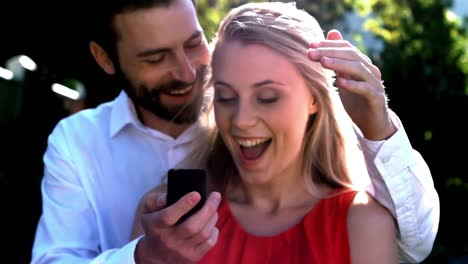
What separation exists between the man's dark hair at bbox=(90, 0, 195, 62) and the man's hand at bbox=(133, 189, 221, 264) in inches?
48.1

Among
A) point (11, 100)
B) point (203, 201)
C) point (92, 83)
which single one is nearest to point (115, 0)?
point (203, 201)

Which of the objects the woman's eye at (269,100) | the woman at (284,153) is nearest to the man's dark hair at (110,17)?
the woman at (284,153)

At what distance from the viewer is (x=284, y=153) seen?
8.46ft

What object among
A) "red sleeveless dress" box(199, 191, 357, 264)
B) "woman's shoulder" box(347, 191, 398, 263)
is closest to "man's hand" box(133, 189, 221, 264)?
"red sleeveless dress" box(199, 191, 357, 264)

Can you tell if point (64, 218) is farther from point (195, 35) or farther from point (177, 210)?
point (177, 210)

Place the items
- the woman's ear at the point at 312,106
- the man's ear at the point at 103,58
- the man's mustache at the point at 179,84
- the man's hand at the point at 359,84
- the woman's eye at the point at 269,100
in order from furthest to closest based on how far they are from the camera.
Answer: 1. the man's ear at the point at 103,58
2. the man's mustache at the point at 179,84
3. the woman's ear at the point at 312,106
4. the woman's eye at the point at 269,100
5. the man's hand at the point at 359,84

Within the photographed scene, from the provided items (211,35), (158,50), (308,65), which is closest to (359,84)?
(308,65)

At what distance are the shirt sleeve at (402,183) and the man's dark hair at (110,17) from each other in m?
1.19

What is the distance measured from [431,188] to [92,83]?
5801 millimetres

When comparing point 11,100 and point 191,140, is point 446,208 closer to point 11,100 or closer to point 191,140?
point 191,140

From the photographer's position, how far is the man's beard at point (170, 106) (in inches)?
123

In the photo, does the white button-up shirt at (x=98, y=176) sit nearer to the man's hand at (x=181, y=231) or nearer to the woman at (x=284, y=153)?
the woman at (x=284, y=153)

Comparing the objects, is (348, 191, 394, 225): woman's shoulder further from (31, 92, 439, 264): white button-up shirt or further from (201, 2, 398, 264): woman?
(31, 92, 439, 264): white button-up shirt

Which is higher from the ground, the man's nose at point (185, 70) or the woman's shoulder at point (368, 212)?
the man's nose at point (185, 70)
